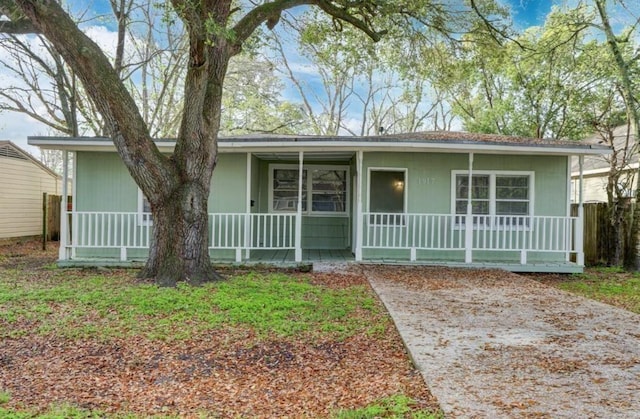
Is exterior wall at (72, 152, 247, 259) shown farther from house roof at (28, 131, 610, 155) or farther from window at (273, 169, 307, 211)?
window at (273, 169, 307, 211)

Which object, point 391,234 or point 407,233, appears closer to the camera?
point 407,233

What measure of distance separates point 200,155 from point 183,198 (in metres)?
0.73

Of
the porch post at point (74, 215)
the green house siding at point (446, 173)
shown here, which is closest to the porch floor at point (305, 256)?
the green house siding at point (446, 173)

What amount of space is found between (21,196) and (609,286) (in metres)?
16.8

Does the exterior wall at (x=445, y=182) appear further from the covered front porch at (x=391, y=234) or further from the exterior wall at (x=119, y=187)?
the exterior wall at (x=119, y=187)

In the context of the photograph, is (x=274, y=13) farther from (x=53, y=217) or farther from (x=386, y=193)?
(x=53, y=217)

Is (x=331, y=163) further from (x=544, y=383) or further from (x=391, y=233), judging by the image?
(x=544, y=383)

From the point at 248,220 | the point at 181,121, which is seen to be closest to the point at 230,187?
the point at 248,220

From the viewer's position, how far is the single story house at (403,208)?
8.73 m

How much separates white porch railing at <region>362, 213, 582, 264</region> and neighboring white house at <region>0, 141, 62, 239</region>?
11759 mm

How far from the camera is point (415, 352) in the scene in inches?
142

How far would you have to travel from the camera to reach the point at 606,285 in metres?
7.73

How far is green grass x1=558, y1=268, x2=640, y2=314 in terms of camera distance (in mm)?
6461

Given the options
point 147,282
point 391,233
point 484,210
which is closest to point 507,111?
point 484,210
